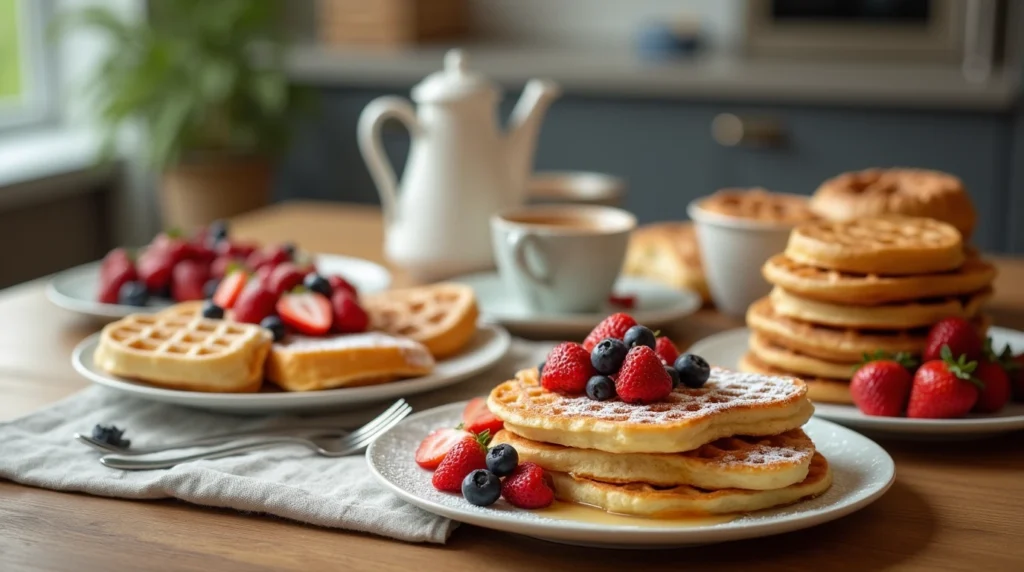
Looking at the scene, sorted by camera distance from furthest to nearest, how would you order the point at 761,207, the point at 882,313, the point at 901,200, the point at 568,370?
the point at 761,207, the point at 901,200, the point at 882,313, the point at 568,370

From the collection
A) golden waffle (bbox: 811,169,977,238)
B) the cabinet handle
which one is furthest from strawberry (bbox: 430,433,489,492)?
the cabinet handle

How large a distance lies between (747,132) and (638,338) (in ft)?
8.03

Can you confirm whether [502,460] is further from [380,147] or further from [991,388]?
[380,147]

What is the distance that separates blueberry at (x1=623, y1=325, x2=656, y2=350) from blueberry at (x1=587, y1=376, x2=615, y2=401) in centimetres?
5

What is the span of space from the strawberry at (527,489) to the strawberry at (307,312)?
44 cm

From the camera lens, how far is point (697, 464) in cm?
96

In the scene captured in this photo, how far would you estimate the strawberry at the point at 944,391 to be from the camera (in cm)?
118

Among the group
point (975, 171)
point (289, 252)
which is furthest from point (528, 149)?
point (975, 171)

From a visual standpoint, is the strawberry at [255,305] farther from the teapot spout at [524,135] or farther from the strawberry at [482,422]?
the teapot spout at [524,135]

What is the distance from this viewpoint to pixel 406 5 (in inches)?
158

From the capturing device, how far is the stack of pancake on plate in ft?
3.13

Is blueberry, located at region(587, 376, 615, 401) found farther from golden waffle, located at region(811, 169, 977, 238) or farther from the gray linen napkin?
golden waffle, located at region(811, 169, 977, 238)

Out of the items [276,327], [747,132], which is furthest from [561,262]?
[747,132]

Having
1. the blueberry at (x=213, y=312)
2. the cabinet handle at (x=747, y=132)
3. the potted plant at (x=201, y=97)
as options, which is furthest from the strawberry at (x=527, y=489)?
the potted plant at (x=201, y=97)
